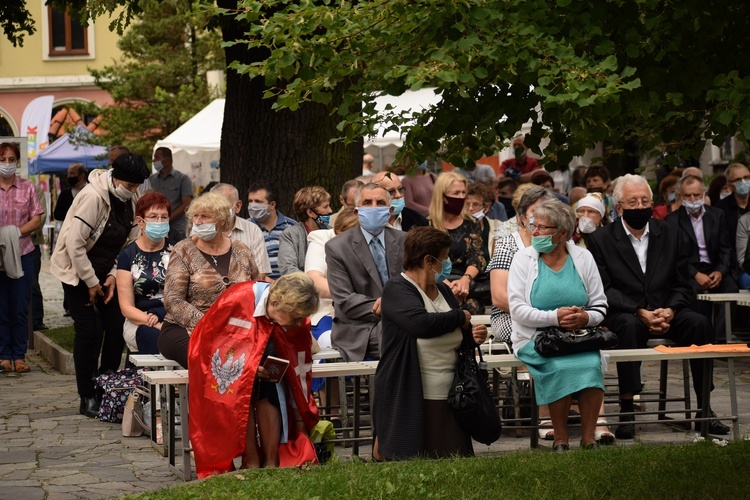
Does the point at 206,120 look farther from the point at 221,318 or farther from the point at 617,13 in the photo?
the point at 617,13

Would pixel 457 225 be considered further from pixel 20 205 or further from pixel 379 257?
pixel 20 205

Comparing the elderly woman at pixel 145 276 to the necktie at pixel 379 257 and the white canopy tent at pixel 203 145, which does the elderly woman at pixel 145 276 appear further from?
the white canopy tent at pixel 203 145

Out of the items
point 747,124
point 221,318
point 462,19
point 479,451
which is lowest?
point 479,451

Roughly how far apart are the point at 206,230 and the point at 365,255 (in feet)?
4.04

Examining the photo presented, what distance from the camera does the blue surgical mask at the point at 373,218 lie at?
1006cm

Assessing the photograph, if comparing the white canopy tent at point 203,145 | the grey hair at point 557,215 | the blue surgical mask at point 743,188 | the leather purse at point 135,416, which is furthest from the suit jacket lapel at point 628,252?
the white canopy tent at point 203,145

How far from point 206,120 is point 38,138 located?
47.3 ft

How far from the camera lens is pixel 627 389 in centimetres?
1031

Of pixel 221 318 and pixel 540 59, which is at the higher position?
pixel 540 59

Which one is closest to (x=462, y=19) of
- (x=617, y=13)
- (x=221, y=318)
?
(x=617, y=13)

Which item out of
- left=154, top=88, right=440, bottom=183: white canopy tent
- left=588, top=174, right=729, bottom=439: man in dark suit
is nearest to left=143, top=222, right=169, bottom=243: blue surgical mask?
left=588, top=174, right=729, bottom=439: man in dark suit

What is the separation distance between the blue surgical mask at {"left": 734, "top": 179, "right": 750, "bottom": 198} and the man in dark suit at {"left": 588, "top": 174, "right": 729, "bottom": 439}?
15.0 ft

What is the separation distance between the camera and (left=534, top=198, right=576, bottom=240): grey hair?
9195 mm

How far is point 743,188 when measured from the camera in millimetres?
15016
